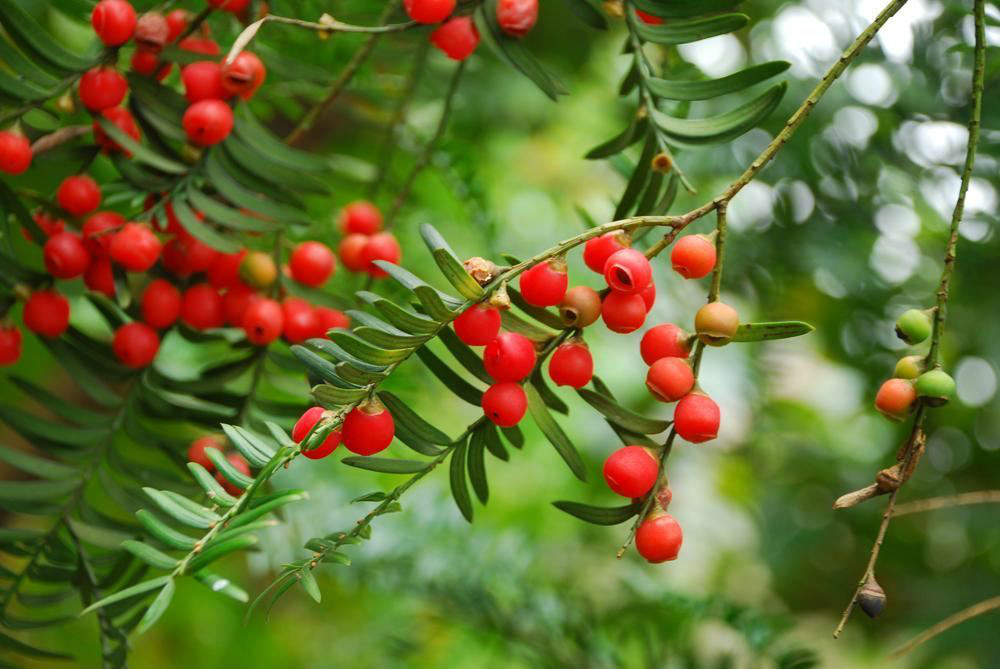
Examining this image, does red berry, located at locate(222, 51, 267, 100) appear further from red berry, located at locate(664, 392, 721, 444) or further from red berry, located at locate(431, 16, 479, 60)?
red berry, located at locate(664, 392, 721, 444)

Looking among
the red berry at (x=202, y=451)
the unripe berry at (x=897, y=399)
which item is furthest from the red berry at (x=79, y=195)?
the unripe berry at (x=897, y=399)

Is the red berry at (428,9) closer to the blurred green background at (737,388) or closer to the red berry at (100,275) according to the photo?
the blurred green background at (737,388)

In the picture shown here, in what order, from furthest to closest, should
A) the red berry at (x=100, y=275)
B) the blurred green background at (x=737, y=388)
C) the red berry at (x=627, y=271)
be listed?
the blurred green background at (x=737, y=388) < the red berry at (x=100, y=275) < the red berry at (x=627, y=271)

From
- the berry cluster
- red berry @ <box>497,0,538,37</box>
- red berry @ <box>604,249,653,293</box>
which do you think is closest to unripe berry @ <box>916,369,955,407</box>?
the berry cluster

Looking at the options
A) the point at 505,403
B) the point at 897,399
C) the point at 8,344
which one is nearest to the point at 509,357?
the point at 505,403

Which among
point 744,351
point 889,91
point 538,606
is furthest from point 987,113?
point 538,606

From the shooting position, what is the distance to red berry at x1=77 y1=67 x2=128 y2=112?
14.8 inches

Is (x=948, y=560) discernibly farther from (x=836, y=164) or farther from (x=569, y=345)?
(x=569, y=345)

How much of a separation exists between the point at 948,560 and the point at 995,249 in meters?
0.32

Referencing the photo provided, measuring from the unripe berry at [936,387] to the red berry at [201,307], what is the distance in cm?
31

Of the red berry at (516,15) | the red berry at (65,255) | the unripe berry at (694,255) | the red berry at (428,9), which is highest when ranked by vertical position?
the red berry at (428,9)

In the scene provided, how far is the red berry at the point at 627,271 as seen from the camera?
0.96ft

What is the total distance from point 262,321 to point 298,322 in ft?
0.06

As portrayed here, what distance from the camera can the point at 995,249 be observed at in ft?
2.15
